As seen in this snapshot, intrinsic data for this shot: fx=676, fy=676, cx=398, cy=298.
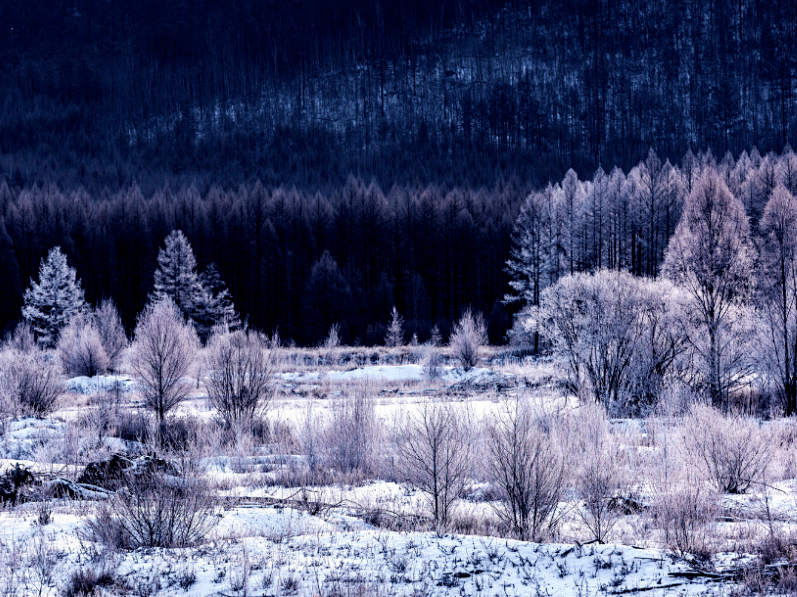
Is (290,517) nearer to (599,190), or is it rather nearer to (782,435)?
(782,435)

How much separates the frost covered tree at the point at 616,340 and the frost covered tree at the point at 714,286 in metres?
1.35

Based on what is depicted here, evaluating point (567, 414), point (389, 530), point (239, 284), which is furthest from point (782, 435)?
point (239, 284)

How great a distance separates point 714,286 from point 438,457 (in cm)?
1820

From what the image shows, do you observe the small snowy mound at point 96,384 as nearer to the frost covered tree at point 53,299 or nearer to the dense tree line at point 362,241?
the frost covered tree at point 53,299

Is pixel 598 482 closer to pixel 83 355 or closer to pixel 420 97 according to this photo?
pixel 83 355

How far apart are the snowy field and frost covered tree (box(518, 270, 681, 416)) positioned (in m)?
5.62

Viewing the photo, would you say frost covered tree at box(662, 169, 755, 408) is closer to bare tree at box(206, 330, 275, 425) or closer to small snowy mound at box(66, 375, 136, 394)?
bare tree at box(206, 330, 275, 425)

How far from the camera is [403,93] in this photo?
13575 centimetres

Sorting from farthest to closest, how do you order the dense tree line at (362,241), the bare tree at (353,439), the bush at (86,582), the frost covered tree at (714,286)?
the dense tree line at (362,241), the frost covered tree at (714,286), the bare tree at (353,439), the bush at (86,582)

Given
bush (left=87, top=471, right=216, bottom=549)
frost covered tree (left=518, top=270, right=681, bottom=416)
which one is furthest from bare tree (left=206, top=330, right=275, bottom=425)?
bush (left=87, top=471, right=216, bottom=549)

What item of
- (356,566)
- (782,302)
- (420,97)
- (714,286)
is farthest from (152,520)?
(420,97)

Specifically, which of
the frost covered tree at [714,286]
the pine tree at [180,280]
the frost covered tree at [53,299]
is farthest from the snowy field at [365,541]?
the pine tree at [180,280]

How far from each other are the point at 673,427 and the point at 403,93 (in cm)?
12812

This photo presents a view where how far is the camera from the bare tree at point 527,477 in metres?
9.11
